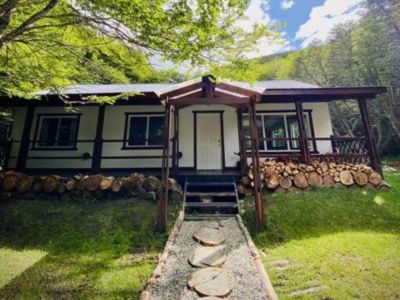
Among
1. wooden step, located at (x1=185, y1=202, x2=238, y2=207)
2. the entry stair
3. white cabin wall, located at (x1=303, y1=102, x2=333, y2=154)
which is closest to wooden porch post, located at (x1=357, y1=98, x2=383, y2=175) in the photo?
white cabin wall, located at (x1=303, y1=102, x2=333, y2=154)

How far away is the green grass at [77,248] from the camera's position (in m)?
2.97

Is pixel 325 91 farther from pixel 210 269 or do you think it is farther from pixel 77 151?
pixel 77 151

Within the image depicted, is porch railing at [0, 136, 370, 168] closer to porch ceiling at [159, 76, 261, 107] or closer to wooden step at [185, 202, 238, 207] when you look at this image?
wooden step at [185, 202, 238, 207]

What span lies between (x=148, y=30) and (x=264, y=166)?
4993 millimetres

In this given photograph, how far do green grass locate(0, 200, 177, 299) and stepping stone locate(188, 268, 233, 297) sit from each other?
2.41 ft

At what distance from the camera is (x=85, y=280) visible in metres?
3.12

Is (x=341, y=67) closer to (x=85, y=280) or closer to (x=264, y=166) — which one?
(x=264, y=166)

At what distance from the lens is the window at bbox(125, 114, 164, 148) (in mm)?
8469

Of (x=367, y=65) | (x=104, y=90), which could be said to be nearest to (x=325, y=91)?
(x=104, y=90)

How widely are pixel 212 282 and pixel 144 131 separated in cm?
663

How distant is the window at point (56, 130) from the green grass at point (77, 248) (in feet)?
10.4

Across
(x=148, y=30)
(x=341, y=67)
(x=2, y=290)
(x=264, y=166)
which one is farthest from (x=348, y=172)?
(x=341, y=67)

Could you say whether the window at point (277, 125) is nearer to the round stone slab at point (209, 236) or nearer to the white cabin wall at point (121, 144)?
Result: the white cabin wall at point (121, 144)

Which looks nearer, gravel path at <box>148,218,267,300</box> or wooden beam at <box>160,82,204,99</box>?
gravel path at <box>148,218,267,300</box>
